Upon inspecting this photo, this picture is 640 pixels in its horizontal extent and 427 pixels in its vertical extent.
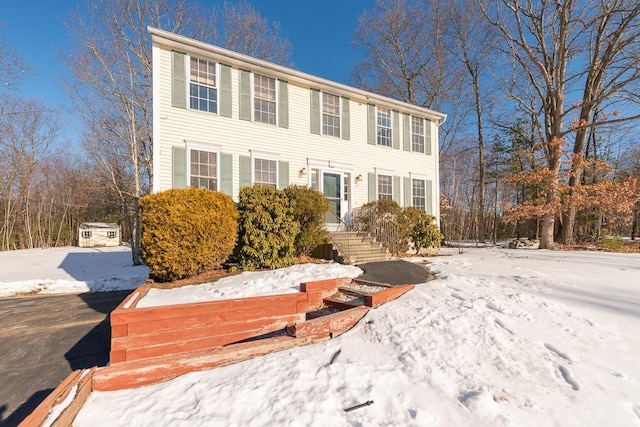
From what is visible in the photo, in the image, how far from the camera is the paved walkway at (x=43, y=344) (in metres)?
2.96

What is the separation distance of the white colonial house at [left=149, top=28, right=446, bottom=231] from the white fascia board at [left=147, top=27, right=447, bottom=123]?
0.09 ft

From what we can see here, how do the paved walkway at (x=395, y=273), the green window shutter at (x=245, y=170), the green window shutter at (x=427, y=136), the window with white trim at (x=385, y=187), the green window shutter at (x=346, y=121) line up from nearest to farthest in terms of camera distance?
the paved walkway at (x=395, y=273)
the green window shutter at (x=245, y=170)
the green window shutter at (x=346, y=121)
the window with white trim at (x=385, y=187)
the green window shutter at (x=427, y=136)

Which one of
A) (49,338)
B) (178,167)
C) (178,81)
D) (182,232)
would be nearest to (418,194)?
(178,167)

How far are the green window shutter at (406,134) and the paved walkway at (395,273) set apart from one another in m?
6.45

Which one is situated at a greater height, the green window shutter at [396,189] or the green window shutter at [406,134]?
the green window shutter at [406,134]

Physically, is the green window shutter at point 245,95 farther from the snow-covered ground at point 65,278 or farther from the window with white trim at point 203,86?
the snow-covered ground at point 65,278

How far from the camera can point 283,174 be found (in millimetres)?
9477

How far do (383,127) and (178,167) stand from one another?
7.84 metres

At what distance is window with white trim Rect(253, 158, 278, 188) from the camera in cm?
912

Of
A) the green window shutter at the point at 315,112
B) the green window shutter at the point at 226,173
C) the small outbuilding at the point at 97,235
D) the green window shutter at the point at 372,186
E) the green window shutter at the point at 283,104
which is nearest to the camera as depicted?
the green window shutter at the point at 226,173

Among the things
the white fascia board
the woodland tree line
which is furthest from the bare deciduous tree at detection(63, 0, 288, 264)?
the white fascia board

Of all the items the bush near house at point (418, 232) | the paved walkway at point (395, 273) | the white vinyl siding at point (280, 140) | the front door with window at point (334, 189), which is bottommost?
the paved walkway at point (395, 273)

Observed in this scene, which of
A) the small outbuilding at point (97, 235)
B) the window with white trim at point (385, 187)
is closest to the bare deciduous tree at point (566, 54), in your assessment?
the window with white trim at point (385, 187)

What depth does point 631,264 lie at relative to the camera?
25.1ft
